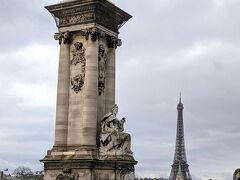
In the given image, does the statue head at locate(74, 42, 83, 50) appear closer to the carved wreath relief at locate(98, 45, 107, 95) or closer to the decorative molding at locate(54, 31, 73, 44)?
the decorative molding at locate(54, 31, 73, 44)

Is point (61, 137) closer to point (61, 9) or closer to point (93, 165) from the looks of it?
point (93, 165)

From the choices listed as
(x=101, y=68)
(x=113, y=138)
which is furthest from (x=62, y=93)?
(x=113, y=138)

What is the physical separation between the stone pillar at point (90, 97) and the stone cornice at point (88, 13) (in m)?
1.33

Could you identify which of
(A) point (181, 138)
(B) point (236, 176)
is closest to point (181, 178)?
(A) point (181, 138)

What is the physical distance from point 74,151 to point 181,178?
89.5m

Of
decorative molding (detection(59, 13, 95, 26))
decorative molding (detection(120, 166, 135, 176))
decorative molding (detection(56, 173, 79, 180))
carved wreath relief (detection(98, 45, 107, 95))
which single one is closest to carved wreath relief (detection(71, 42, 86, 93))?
carved wreath relief (detection(98, 45, 107, 95))

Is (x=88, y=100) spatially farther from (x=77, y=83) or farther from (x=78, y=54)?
(x=78, y=54)

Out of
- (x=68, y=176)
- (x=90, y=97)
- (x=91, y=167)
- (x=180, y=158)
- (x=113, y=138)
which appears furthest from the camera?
(x=180, y=158)

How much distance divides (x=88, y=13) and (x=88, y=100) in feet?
15.3

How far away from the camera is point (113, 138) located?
95.5ft

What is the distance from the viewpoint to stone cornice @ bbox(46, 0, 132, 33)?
30172 millimetres

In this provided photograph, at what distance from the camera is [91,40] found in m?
29.9

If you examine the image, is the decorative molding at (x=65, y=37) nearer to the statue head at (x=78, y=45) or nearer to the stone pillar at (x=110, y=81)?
the statue head at (x=78, y=45)

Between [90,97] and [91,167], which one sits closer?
[91,167]
